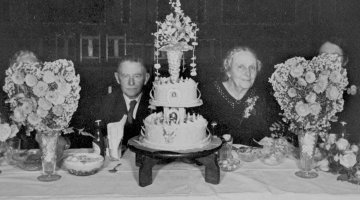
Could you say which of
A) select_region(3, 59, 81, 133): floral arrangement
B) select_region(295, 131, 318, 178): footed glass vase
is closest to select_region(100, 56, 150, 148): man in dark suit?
select_region(3, 59, 81, 133): floral arrangement

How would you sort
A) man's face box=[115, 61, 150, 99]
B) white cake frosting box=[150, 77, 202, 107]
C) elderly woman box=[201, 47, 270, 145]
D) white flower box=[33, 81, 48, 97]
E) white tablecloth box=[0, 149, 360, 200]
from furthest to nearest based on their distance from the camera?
1. elderly woman box=[201, 47, 270, 145]
2. man's face box=[115, 61, 150, 99]
3. white cake frosting box=[150, 77, 202, 107]
4. white flower box=[33, 81, 48, 97]
5. white tablecloth box=[0, 149, 360, 200]

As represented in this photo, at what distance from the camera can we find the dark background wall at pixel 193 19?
3.82m

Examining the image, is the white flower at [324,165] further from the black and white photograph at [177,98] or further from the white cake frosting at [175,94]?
the white cake frosting at [175,94]

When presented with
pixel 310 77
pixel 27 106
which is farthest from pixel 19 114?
pixel 310 77

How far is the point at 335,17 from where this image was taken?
4.01 meters

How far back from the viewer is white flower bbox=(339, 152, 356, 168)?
2924 mm

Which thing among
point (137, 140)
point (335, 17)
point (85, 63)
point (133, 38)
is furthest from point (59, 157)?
point (335, 17)

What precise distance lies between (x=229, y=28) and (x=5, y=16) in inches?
77.2

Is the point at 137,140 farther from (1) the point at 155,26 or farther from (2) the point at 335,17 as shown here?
(2) the point at 335,17

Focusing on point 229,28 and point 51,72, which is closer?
point 51,72

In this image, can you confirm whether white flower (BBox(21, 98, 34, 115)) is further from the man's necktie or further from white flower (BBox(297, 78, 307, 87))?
white flower (BBox(297, 78, 307, 87))

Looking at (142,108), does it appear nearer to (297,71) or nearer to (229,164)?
(229,164)

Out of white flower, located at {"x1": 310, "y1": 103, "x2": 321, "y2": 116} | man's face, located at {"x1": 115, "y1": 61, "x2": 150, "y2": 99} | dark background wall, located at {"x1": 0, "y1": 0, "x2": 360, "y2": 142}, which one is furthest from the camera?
man's face, located at {"x1": 115, "y1": 61, "x2": 150, "y2": 99}

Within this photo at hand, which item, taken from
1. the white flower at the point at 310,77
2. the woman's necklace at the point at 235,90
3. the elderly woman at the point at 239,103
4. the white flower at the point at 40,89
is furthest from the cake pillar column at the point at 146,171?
the woman's necklace at the point at 235,90
